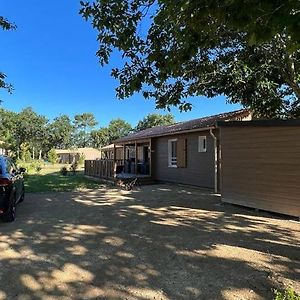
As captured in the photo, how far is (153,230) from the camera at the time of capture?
7633mm

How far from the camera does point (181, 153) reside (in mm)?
17531

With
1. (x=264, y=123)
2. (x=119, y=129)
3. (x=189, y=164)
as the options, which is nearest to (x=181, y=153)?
(x=189, y=164)

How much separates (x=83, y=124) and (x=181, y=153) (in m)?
70.4

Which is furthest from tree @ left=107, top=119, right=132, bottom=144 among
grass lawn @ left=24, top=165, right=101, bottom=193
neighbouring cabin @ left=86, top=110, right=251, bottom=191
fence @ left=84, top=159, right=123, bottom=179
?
grass lawn @ left=24, top=165, right=101, bottom=193

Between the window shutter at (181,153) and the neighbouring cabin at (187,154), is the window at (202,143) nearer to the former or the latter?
the neighbouring cabin at (187,154)

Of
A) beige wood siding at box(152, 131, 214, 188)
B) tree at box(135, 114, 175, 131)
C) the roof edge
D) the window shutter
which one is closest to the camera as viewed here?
the roof edge

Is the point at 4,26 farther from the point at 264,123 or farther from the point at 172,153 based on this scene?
the point at 172,153

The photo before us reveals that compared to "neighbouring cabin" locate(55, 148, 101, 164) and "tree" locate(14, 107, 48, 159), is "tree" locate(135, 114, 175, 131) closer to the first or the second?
"neighbouring cabin" locate(55, 148, 101, 164)

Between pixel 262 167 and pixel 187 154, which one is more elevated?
pixel 187 154

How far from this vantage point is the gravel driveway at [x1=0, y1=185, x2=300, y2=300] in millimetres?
4375

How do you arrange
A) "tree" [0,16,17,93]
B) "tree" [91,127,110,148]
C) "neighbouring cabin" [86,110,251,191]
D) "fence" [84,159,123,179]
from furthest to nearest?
"tree" [91,127,110,148]
"fence" [84,159,123,179]
"neighbouring cabin" [86,110,251,191]
"tree" [0,16,17,93]

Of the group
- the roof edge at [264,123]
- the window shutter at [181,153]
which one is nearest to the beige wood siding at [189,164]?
the window shutter at [181,153]

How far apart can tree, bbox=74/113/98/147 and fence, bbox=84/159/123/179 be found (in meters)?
60.2

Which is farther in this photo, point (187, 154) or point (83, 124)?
point (83, 124)
